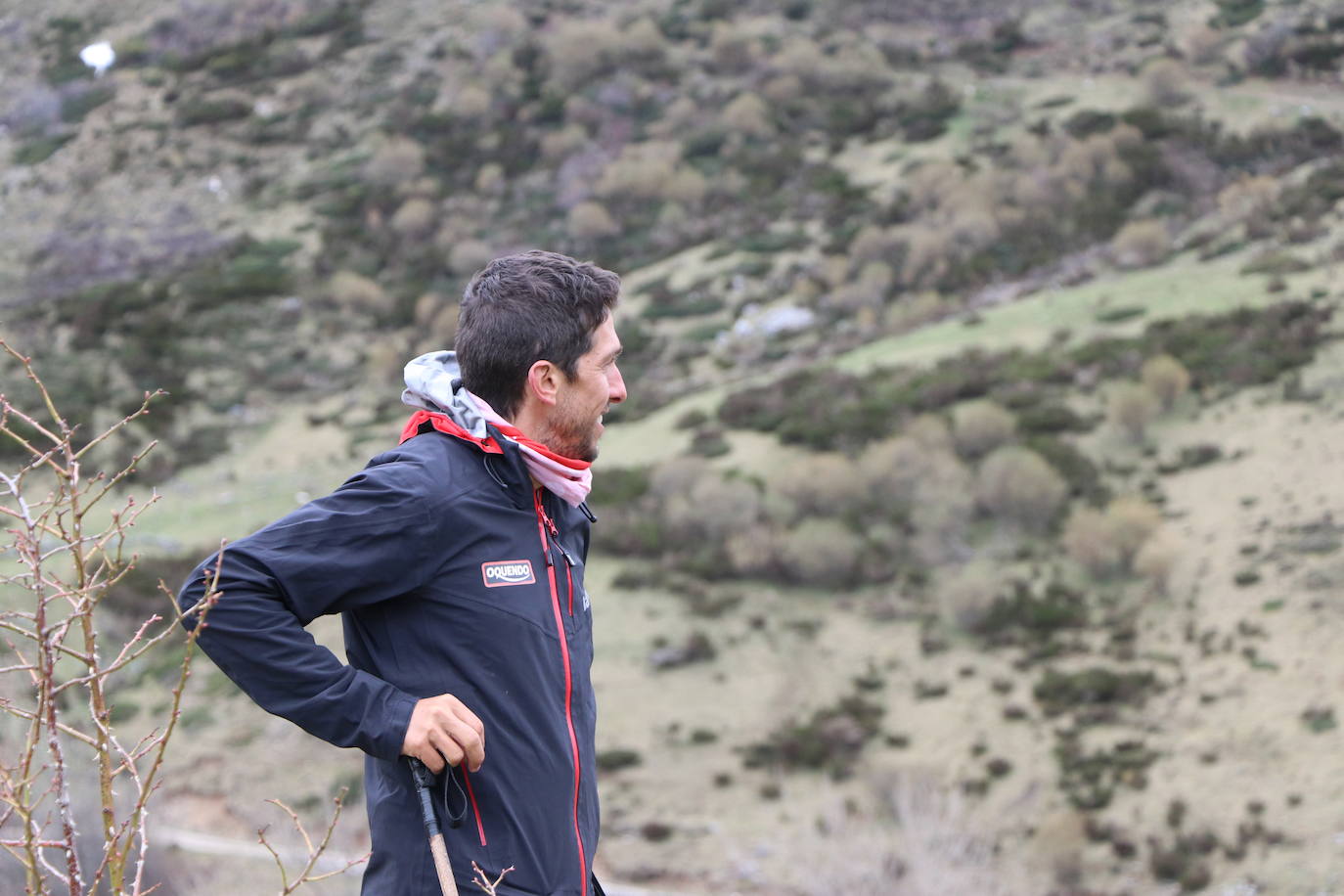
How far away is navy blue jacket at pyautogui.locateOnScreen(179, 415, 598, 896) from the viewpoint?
1864 millimetres

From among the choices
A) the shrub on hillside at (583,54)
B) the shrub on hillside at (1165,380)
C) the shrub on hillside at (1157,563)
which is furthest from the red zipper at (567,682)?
the shrub on hillside at (583,54)

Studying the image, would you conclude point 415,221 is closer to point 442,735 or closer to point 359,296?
point 359,296

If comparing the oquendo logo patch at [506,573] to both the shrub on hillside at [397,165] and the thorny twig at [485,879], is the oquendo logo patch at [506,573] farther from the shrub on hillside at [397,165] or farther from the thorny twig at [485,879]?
the shrub on hillside at [397,165]

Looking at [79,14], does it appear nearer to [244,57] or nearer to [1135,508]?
[244,57]

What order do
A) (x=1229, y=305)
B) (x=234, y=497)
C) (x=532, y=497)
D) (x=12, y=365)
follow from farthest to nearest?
(x=12, y=365), (x=234, y=497), (x=1229, y=305), (x=532, y=497)

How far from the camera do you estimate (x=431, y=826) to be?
1.91 meters

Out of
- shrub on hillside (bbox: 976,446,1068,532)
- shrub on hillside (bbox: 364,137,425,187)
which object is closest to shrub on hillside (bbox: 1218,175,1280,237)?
shrub on hillside (bbox: 976,446,1068,532)

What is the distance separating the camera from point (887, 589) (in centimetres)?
1748

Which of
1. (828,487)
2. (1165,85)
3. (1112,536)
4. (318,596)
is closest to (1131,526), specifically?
(1112,536)

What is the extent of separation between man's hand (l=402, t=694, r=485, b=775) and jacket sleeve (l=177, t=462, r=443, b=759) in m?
0.02

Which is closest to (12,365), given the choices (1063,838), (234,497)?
(234,497)

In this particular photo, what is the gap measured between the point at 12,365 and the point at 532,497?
30.8 meters

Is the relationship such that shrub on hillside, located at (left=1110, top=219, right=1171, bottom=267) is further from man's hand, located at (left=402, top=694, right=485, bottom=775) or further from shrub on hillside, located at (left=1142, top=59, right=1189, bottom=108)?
man's hand, located at (left=402, top=694, right=485, bottom=775)

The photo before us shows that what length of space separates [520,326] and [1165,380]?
728 inches
